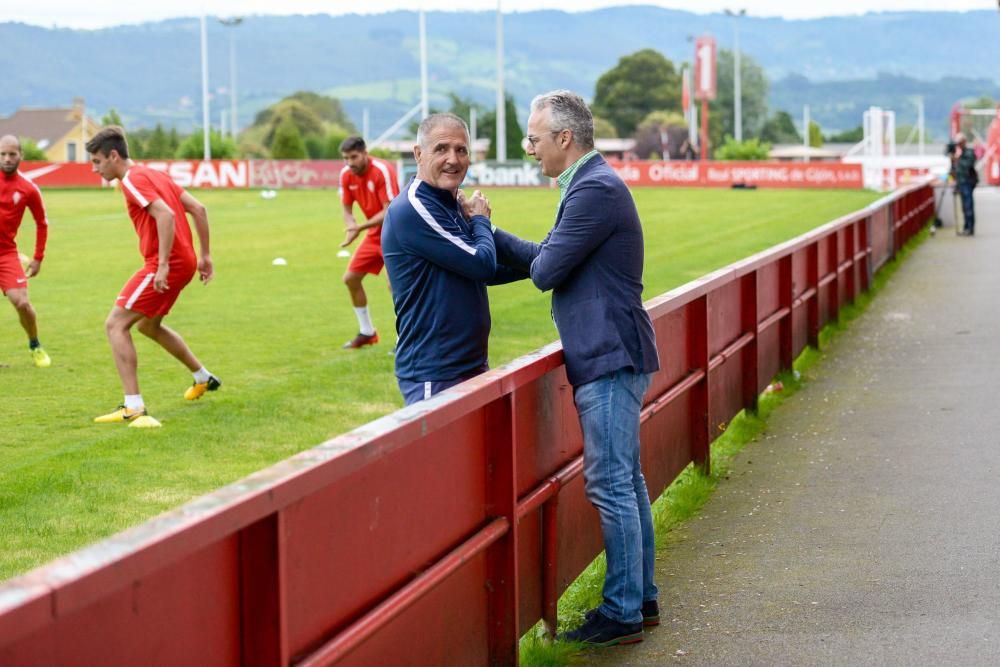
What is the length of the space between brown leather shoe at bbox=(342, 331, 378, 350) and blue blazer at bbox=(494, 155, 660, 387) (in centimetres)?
878

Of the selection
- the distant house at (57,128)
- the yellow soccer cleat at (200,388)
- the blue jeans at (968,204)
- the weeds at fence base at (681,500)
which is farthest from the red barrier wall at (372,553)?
the distant house at (57,128)

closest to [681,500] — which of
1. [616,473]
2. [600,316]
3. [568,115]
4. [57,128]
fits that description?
[616,473]

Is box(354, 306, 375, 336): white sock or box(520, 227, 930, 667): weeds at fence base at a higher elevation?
box(354, 306, 375, 336): white sock

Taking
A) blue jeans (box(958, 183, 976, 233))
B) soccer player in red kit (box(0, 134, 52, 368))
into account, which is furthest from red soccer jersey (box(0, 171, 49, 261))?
blue jeans (box(958, 183, 976, 233))

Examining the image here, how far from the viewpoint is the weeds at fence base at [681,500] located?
17.6ft

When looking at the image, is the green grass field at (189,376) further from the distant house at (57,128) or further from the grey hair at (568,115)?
the distant house at (57,128)

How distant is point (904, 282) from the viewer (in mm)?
20438

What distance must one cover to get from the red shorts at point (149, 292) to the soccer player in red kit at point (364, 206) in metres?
3.43

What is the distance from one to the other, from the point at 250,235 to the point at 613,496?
1026 inches

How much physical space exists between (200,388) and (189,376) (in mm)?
1134

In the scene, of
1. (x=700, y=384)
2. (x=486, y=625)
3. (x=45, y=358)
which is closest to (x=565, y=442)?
(x=486, y=625)

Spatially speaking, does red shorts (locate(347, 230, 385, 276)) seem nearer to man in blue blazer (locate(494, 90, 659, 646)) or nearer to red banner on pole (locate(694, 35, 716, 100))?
man in blue blazer (locate(494, 90, 659, 646))

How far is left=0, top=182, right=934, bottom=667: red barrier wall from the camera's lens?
2713 millimetres

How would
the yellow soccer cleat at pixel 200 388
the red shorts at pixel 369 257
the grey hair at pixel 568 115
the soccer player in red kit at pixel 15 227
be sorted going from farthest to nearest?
the red shorts at pixel 369 257, the soccer player in red kit at pixel 15 227, the yellow soccer cleat at pixel 200 388, the grey hair at pixel 568 115
